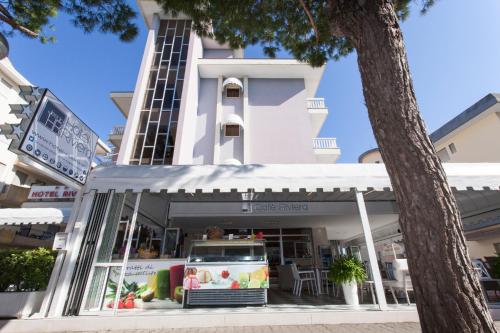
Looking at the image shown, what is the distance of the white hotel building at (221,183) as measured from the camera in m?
5.15

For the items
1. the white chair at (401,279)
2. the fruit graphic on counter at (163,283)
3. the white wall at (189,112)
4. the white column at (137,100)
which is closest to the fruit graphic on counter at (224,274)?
the fruit graphic on counter at (163,283)

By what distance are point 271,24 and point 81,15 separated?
449cm

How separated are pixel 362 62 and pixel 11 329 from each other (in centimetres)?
659

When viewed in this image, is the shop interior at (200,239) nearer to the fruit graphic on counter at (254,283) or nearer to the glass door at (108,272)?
the glass door at (108,272)

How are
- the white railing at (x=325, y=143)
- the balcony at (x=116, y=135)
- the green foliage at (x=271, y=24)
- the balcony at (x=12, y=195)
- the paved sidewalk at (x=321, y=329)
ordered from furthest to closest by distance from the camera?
the balcony at (x=116, y=135) < the white railing at (x=325, y=143) < the balcony at (x=12, y=195) < the green foliage at (x=271, y=24) < the paved sidewalk at (x=321, y=329)

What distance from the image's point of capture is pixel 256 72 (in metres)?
15.3

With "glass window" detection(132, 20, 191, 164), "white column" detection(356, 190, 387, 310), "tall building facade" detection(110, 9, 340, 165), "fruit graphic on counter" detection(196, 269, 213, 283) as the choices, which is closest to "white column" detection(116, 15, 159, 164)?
"tall building facade" detection(110, 9, 340, 165)

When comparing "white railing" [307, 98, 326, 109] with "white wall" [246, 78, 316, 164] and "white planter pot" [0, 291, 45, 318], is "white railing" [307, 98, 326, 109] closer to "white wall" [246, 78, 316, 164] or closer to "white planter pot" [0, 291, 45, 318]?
"white wall" [246, 78, 316, 164]

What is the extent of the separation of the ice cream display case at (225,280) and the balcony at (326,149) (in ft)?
33.5

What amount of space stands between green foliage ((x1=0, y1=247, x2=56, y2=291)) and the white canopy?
5.76ft

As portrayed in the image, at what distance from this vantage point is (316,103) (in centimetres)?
1606

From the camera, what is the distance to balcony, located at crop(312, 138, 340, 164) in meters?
14.4

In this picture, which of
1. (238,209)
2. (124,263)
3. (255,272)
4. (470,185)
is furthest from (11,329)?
(470,185)

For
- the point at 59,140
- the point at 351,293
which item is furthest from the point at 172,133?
the point at 351,293
